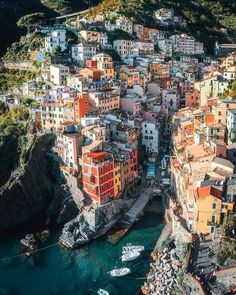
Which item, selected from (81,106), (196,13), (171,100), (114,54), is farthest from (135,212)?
(196,13)

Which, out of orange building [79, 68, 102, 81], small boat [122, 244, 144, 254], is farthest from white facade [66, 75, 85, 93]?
small boat [122, 244, 144, 254]

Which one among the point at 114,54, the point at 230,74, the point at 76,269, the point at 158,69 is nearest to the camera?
the point at 76,269

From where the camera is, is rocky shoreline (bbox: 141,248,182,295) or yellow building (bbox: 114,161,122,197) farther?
yellow building (bbox: 114,161,122,197)

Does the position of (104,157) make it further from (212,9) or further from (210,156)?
(212,9)

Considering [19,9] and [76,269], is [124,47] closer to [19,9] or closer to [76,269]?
[19,9]

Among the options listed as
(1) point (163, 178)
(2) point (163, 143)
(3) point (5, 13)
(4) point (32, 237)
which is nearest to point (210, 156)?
(1) point (163, 178)

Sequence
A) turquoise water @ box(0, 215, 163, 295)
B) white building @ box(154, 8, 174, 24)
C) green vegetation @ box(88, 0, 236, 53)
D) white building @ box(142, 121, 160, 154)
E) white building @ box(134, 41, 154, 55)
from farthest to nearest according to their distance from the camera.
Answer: white building @ box(154, 8, 174, 24) → green vegetation @ box(88, 0, 236, 53) → white building @ box(134, 41, 154, 55) → white building @ box(142, 121, 160, 154) → turquoise water @ box(0, 215, 163, 295)

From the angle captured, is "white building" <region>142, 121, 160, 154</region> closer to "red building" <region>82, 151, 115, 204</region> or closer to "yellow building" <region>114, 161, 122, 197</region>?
"yellow building" <region>114, 161, 122, 197</region>
